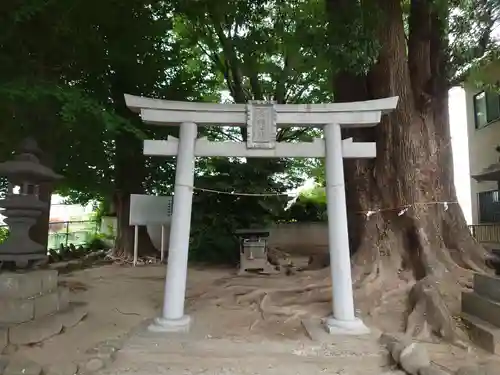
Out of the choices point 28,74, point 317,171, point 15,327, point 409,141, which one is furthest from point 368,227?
point 317,171

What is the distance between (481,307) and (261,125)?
3754 millimetres

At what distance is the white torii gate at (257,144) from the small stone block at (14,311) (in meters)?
1.76

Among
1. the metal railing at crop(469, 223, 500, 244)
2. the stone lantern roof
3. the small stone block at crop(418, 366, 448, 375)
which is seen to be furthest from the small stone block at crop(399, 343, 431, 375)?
the metal railing at crop(469, 223, 500, 244)

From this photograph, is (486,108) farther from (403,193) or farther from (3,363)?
(3,363)

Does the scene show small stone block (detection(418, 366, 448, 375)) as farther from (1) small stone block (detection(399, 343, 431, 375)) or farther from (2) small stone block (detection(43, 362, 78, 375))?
(2) small stone block (detection(43, 362, 78, 375))

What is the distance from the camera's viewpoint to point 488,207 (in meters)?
A: 13.6

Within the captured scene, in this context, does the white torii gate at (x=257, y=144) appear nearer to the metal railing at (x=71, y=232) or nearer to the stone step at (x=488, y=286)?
the stone step at (x=488, y=286)

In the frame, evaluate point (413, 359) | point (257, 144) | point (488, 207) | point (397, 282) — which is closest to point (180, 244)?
point (257, 144)

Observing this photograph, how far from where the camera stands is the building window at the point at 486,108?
13.5 meters

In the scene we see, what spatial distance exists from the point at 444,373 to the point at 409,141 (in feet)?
14.6

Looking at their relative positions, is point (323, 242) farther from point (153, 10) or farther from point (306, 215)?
point (153, 10)

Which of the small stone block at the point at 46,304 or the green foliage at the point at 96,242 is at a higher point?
the green foliage at the point at 96,242

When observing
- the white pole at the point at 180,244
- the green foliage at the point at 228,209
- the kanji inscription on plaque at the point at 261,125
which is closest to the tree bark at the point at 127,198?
the green foliage at the point at 228,209

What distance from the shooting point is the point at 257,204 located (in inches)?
464
